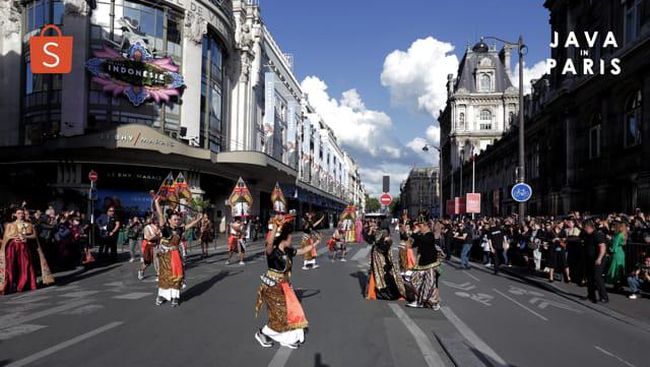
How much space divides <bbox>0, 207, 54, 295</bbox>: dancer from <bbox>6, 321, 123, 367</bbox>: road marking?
16.0 feet

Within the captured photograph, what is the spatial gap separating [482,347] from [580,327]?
9.35 feet

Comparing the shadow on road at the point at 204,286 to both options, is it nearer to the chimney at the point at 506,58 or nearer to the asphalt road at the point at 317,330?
the asphalt road at the point at 317,330

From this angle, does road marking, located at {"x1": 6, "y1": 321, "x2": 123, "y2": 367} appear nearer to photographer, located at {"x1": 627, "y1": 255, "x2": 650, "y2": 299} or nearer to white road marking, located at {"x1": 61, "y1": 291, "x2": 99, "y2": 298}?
white road marking, located at {"x1": 61, "y1": 291, "x2": 99, "y2": 298}

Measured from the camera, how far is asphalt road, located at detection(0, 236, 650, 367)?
6.32 meters

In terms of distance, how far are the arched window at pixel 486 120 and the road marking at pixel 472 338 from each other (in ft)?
266

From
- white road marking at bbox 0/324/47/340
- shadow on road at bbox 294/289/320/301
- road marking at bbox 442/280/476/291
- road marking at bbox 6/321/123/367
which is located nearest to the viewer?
road marking at bbox 6/321/123/367

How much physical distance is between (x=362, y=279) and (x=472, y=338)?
7176 millimetres

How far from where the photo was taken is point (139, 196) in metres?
32.3

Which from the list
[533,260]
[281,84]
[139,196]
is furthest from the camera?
[281,84]

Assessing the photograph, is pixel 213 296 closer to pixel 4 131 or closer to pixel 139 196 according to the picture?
pixel 139 196

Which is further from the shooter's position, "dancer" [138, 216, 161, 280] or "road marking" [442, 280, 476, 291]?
"dancer" [138, 216, 161, 280]

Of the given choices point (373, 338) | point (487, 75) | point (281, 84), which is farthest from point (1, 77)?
point (487, 75)

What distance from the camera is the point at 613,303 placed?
11.4 m

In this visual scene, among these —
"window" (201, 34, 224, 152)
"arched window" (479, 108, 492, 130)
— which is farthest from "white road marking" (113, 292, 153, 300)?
"arched window" (479, 108, 492, 130)
